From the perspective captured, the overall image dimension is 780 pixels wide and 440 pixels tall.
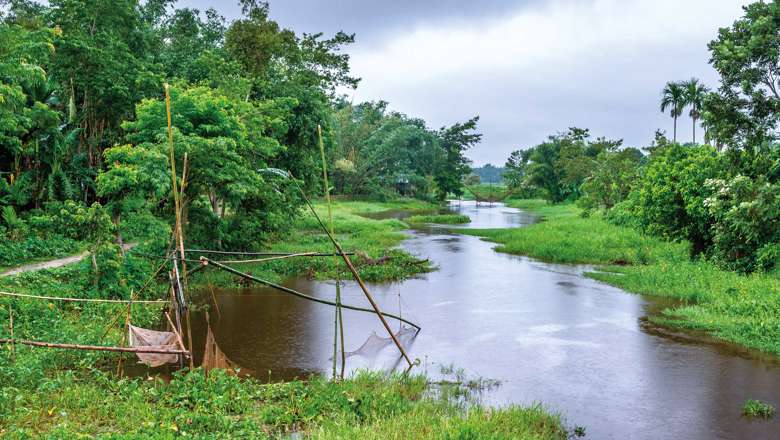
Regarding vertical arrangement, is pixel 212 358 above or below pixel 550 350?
above

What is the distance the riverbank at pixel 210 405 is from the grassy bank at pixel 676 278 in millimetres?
6794

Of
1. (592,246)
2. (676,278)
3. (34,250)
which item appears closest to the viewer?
(34,250)

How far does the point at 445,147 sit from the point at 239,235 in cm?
6342

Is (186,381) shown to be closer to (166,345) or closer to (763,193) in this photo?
(166,345)

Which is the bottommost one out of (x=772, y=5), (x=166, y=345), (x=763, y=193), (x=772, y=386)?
(x=772, y=386)

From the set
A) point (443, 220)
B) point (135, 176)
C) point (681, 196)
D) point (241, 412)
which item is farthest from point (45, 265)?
point (443, 220)

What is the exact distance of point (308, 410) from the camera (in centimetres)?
812

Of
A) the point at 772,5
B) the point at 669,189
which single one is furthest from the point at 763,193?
the point at 669,189

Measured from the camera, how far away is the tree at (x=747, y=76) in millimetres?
14953

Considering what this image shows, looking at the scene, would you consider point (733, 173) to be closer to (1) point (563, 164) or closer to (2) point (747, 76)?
(2) point (747, 76)

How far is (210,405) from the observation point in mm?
8102

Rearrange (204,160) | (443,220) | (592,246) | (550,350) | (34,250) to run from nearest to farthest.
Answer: (550,350) → (204,160) → (34,250) → (592,246) → (443,220)

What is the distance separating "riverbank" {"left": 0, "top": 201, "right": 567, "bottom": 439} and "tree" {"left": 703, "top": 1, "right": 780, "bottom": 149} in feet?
38.1

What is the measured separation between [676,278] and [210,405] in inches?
586
